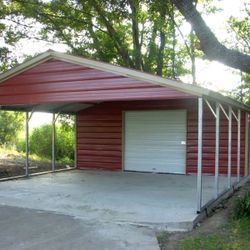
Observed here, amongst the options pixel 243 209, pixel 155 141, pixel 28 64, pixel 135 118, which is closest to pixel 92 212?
pixel 243 209

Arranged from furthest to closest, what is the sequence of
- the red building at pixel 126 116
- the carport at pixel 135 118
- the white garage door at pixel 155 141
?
the white garage door at pixel 155 141
the red building at pixel 126 116
the carport at pixel 135 118

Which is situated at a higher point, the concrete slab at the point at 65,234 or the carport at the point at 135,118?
the carport at the point at 135,118

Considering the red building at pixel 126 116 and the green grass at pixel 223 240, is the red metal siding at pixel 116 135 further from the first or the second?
the green grass at pixel 223 240

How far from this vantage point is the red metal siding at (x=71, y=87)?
755 centimetres

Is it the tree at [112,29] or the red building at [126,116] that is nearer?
the red building at [126,116]

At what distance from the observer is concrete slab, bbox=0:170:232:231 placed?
6523mm

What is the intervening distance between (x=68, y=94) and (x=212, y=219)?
374 cm

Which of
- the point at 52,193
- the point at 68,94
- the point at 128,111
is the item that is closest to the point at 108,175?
→ the point at 128,111

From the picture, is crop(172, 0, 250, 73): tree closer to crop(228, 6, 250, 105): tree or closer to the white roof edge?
the white roof edge

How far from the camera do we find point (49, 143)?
18.6m

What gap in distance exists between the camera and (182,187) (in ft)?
31.2

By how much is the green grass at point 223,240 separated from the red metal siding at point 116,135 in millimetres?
5677

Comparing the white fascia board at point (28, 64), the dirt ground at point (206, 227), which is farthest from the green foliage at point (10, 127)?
the dirt ground at point (206, 227)

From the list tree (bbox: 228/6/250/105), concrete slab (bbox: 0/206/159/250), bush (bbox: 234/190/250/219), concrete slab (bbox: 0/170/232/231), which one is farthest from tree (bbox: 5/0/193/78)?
concrete slab (bbox: 0/206/159/250)
